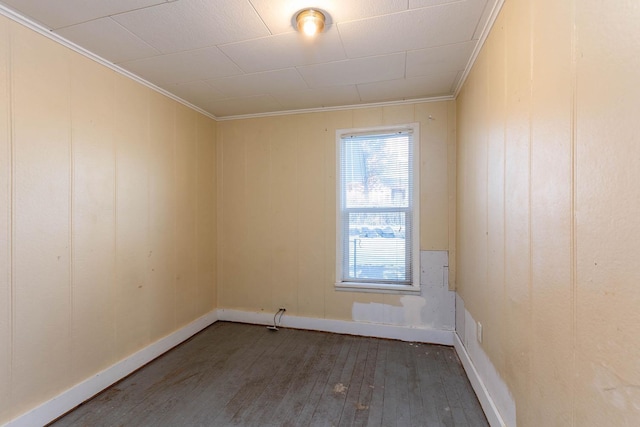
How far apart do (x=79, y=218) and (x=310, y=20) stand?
2033 millimetres

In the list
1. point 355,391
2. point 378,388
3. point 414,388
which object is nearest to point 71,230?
point 355,391

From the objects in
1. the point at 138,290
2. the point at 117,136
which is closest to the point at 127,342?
the point at 138,290

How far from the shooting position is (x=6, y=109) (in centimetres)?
159

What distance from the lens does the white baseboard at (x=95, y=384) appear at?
170 centimetres

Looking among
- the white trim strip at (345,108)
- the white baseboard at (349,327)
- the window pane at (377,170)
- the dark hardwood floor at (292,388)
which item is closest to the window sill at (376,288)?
the white baseboard at (349,327)

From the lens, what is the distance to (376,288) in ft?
9.86

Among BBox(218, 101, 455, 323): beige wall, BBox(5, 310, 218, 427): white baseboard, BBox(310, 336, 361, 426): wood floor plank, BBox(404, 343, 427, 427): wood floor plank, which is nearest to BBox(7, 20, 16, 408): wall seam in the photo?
BBox(5, 310, 218, 427): white baseboard

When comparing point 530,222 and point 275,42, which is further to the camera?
point 275,42

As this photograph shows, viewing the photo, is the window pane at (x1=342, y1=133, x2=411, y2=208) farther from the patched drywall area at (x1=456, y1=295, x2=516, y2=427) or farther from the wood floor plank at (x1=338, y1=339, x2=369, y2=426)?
the wood floor plank at (x1=338, y1=339, x2=369, y2=426)

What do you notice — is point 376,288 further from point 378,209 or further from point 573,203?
point 573,203

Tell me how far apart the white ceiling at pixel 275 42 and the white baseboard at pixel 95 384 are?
235 centimetres

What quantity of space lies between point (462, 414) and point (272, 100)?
3.08 metres

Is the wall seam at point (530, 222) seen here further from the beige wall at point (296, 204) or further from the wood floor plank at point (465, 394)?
the beige wall at point (296, 204)

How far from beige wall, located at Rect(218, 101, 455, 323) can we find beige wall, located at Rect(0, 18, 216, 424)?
0.63 meters
